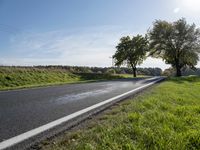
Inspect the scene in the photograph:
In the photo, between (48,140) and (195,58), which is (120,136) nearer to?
(48,140)

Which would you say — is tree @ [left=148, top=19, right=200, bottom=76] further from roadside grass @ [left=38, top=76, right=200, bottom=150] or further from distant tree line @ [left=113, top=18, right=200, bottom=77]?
roadside grass @ [left=38, top=76, right=200, bottom=150]

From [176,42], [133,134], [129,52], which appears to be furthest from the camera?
[129,52]

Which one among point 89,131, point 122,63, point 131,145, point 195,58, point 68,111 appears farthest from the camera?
point 122,63

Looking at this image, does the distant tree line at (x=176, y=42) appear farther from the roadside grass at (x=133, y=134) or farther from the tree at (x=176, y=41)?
the roadside grass at (x=133, y=134)

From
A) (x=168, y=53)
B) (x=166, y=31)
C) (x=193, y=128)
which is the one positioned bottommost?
(x=193, y=128)

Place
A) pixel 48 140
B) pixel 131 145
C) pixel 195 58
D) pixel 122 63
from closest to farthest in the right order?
pixel 131 145, pixel 48 140, pixel 195 58, pixel 122 63

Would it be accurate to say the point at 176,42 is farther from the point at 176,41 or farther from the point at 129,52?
the point at 129,52

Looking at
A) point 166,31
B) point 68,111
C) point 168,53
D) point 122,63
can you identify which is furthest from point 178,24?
point 68,111

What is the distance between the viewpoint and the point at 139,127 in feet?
14.6

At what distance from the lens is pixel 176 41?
39.2 m

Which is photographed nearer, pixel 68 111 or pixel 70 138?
pixel 70 138

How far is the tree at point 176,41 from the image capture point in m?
38.4

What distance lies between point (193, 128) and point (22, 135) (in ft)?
10.7

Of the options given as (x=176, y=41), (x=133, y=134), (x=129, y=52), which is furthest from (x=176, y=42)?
(x=133, y=134)
